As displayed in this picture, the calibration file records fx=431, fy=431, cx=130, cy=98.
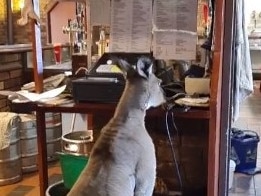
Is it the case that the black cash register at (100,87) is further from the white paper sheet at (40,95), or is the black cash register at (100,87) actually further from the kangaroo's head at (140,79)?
the kangaroo's head at (140,79)

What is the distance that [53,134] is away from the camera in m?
4.11

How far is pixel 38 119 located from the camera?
268cm

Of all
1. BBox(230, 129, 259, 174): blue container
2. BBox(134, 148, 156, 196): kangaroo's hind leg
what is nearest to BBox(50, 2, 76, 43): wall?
BBox(230, 129, 259, 174): blue container

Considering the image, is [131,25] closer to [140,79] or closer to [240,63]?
[240,63]

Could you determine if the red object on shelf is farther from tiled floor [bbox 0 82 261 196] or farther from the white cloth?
the white cloth

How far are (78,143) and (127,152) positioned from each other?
1.38m

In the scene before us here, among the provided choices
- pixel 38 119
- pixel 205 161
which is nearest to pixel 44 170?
pixel 38 119

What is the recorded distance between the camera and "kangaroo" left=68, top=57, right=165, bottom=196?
58.7 inches

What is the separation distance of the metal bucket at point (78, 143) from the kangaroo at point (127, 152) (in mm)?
1163

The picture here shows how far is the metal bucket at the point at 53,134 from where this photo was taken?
4.09 m

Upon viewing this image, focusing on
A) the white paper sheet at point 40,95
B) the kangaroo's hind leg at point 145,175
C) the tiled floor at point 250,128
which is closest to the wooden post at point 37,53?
the white paper sheet at point 40,95

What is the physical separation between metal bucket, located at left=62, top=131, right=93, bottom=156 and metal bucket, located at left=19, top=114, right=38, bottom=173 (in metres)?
0.91

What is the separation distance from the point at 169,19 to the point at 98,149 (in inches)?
42.2

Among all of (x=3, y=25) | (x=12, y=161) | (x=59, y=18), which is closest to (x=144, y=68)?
(x=12, y=161)
